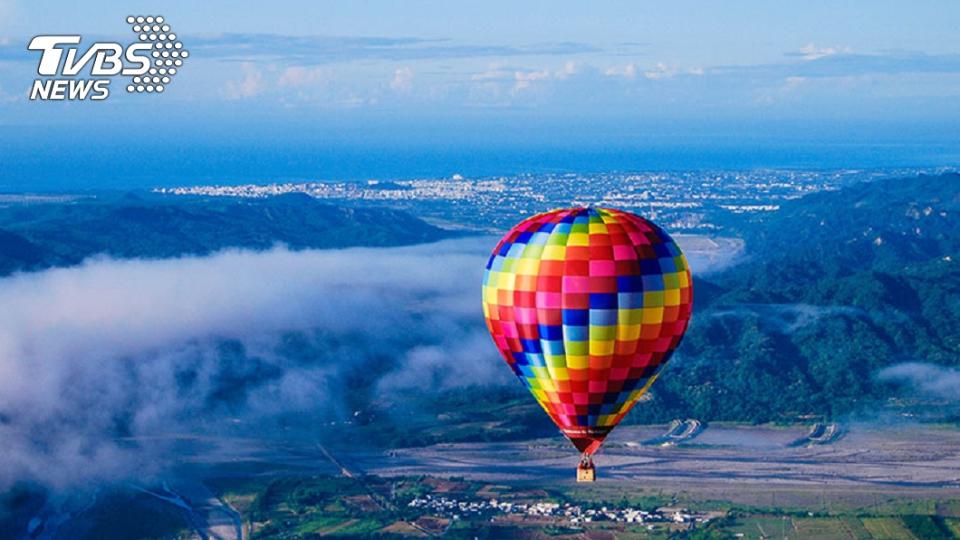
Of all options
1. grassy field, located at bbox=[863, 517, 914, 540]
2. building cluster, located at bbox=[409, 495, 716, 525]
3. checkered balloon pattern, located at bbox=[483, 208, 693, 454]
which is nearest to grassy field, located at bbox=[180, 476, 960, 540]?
grassy field, located at bbox=[863, 517, 914, 540]

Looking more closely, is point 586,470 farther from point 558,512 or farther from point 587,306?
point 558,512

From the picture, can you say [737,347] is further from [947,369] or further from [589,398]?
[589,398]

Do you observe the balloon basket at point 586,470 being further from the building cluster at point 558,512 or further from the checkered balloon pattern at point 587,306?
the building cluster at point 558,512

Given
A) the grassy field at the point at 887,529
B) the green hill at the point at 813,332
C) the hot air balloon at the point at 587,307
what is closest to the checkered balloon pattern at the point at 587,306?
the hot air balloon at the point at 587,307

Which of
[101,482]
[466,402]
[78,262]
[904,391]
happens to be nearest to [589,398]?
[101,482]

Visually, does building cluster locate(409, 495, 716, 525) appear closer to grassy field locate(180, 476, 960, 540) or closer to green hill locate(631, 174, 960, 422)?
grassy field locate(180, 476, 960, 540)

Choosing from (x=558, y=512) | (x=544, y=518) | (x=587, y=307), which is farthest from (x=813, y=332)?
(x=587, y=307)

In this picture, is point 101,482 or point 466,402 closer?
point 101,482
